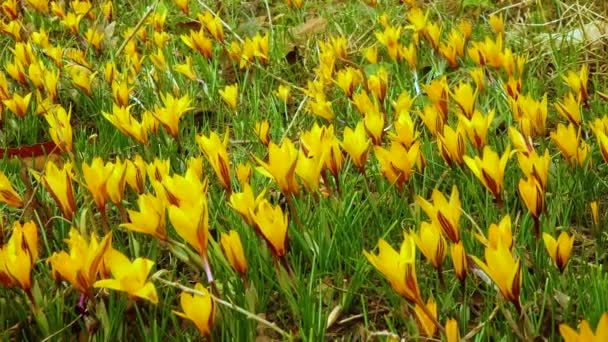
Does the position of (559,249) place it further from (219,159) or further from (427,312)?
(219,159)

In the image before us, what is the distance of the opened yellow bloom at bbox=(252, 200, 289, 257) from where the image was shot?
4.24 feet

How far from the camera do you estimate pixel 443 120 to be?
1921 mm

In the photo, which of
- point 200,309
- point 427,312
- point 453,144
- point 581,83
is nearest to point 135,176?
point 200,309

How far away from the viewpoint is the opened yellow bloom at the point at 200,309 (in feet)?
3.81

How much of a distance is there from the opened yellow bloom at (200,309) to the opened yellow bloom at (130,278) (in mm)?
47

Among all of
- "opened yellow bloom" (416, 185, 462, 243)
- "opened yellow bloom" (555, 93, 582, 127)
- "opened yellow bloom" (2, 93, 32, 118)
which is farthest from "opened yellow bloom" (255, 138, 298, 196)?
"opened yellow bloom" (2, 93, 32, 118)

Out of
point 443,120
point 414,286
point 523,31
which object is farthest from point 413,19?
point 414,286

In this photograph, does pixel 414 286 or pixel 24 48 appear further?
pixel 24 48

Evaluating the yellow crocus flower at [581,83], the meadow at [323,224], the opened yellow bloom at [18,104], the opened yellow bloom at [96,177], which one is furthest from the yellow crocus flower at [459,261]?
the opened yellow bloom at [18,104]

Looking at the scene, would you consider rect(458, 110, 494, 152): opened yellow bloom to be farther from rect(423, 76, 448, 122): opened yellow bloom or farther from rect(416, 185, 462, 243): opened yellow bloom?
rect(416, 185, 462, 243): opened yellow bloom

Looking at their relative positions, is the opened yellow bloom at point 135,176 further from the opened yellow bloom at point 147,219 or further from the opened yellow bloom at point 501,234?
the opened yellow bloom at point 501,234

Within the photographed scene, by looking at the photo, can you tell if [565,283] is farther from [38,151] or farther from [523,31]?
[523,31]

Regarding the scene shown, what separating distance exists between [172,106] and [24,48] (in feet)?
3.67

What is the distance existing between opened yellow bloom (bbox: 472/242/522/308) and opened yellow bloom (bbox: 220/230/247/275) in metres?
0.41
